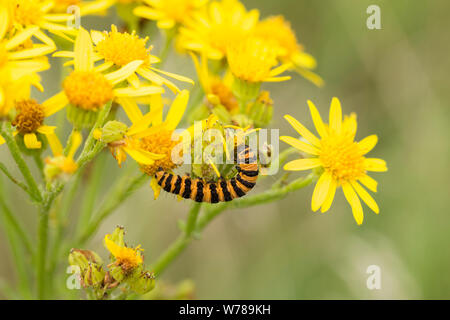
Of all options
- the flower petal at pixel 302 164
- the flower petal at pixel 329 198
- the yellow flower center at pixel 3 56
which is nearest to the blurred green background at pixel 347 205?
the flower petal at pixel 329 198

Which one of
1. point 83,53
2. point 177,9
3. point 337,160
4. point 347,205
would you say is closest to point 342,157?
point 337,160

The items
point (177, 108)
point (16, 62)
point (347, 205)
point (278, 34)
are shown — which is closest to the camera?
point (16, 62)

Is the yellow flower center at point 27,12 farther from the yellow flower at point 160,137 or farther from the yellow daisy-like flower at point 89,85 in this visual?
the yellow flower at point 160,137

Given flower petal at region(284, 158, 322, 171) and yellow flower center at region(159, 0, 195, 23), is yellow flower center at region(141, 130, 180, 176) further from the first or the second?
yellow flower center at region(159, 0, 195, 23)

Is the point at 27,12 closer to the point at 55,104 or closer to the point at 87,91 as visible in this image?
the point at 55,104
